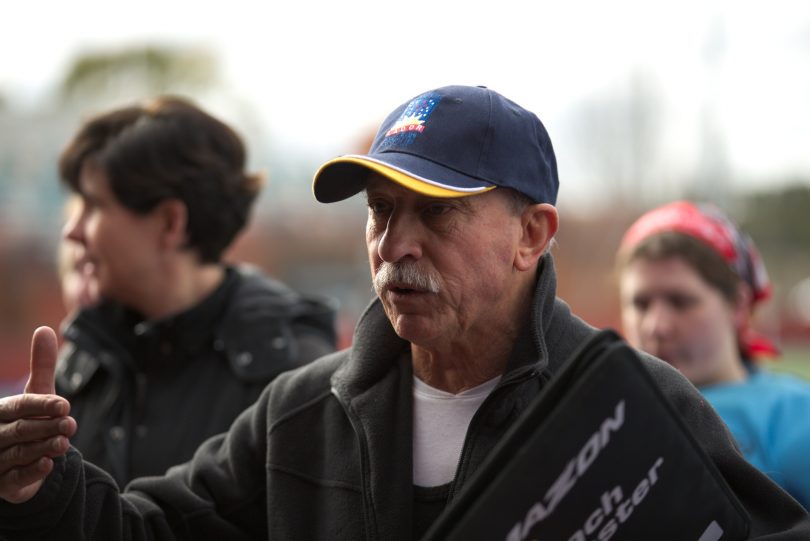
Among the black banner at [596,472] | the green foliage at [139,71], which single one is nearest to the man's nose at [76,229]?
the black banner at [596,472]

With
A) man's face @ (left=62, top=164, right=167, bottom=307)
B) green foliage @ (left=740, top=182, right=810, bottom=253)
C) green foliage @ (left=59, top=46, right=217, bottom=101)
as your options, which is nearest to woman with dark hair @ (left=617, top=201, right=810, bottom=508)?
man's face @ (left=62, top=164, right=167, bottom=307)

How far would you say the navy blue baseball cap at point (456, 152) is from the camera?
7.19 feet

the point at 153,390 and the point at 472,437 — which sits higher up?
the point at 472,437

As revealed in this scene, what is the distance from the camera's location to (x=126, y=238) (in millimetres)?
3434

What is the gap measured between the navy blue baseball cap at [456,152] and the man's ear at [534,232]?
0.03 m

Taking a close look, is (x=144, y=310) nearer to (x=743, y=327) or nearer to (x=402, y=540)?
(x=402, y=540)

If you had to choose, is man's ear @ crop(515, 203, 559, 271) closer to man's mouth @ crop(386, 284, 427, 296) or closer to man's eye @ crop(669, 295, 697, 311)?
man's mouth @ crop(386, 284, 427, 296)

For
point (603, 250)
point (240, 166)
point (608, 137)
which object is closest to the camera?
point (240, 166)

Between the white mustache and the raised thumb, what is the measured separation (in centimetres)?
72

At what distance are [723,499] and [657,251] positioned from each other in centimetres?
182

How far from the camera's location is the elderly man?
2.17 meters

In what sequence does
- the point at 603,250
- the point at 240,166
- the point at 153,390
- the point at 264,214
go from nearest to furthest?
the point at 153,390 → the point at 240,166 → the point at 264,214 → the point at 603,250

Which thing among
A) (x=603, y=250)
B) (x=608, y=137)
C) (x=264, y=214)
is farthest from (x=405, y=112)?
(x=608, y=137)

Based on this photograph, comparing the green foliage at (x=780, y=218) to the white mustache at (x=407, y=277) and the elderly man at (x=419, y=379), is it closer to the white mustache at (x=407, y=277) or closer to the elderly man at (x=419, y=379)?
the elderly man at (x=419, y=379)
